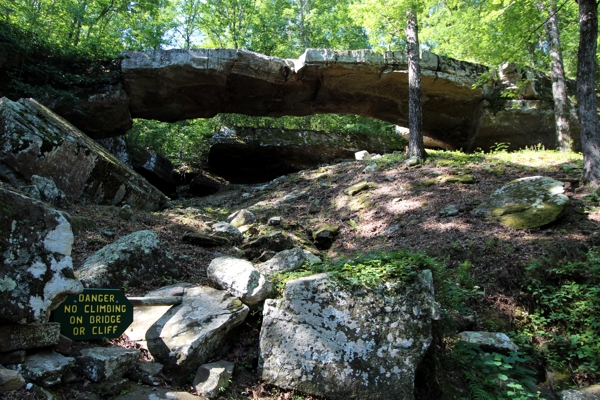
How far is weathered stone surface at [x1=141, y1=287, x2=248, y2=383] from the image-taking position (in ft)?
11.8

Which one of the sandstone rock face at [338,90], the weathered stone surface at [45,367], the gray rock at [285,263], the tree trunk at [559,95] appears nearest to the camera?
the weathered stone surface at [45,367]

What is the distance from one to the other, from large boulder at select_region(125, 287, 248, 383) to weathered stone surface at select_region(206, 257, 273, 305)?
0.30ft

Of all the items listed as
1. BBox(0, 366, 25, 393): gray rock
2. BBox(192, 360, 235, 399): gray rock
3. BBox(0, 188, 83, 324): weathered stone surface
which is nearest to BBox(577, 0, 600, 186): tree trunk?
BBox(192, 360, 235, 399): gray rock

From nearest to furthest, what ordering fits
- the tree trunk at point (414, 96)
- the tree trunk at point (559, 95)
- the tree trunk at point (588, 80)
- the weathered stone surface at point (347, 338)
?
the weathered stone surface at point (347, 338)
the tree trunk at point (588, 80)
the tree trunk at point (414, 96)
the tree trunk at point (559, 95)

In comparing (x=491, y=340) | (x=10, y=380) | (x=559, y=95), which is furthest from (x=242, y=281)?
(x=559, y=95)

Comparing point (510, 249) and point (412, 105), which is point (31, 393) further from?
point (412, 105)

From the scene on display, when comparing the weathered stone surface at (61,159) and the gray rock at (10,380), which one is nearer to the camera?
the gray rock at (10,380)

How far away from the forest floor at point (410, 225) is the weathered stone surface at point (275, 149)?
2.74 metres

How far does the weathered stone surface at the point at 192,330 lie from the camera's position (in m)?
3.59

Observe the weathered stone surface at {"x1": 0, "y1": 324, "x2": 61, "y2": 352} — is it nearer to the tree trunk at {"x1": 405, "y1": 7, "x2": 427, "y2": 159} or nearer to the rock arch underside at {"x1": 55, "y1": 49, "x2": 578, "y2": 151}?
the tree trunk at {"x1": 405, "y1": 7, "x2": 427, "y2": 159}

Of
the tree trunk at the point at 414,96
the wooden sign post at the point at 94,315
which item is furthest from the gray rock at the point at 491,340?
the tree trunk at the point at 414,96

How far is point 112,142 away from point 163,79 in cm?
326

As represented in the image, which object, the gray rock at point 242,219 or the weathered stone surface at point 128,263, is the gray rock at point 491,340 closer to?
the weathered stone surface at point 128,263

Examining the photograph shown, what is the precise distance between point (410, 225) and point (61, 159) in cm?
714
